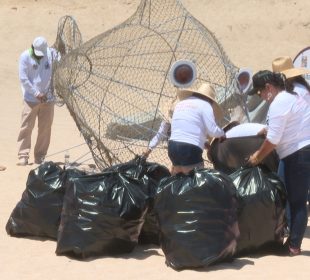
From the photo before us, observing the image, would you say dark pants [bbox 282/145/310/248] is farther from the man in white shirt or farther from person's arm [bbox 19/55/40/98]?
person's arm [bbox 19/55/40/98]

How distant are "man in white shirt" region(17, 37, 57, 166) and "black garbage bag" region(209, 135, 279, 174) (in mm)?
3234

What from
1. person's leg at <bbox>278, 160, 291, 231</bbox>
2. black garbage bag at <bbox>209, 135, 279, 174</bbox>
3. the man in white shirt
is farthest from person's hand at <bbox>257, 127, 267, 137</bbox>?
the man in white shirt

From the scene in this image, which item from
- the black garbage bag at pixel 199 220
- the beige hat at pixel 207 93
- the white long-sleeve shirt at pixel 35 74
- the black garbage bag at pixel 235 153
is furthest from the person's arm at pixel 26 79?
the black garbage bag at pixel 199 220

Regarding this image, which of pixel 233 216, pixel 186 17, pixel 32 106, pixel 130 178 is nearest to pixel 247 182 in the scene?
pixel 233 216

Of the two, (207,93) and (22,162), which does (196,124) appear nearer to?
(207,93)

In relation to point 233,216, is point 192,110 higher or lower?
higher

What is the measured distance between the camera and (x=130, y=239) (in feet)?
17.5

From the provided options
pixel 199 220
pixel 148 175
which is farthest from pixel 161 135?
pixel 199 220

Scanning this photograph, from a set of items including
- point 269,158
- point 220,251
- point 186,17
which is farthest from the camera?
point 186,17

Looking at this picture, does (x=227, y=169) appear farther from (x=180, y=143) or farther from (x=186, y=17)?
(x=186, y=17)

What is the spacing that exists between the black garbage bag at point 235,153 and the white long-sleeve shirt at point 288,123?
0.43 metres

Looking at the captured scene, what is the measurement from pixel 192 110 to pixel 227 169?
0.63 meters

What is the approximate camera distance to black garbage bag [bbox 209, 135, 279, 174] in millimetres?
5734

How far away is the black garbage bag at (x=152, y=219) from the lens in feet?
17.9
